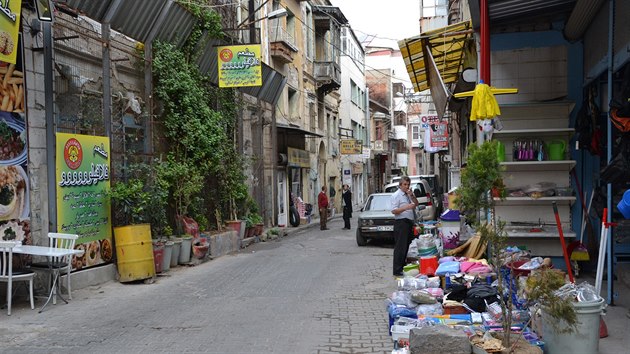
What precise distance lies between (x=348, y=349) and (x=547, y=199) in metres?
4.89

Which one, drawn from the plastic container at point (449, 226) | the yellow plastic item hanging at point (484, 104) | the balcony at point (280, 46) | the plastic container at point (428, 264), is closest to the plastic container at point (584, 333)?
the yellow plastic item hanging at point (484, 104)

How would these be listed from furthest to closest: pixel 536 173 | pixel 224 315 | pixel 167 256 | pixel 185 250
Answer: pixel 185 250
pixel 167 256
pixel 536 173
pixel 224 315

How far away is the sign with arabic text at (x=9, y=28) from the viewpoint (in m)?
7.09

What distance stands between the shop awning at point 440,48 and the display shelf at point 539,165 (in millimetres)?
2751

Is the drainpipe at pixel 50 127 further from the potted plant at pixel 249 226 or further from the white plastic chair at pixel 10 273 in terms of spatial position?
the potted plant at pixel 249 226

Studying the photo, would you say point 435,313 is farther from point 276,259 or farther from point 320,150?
point 320,150

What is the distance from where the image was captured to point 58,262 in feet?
26.9

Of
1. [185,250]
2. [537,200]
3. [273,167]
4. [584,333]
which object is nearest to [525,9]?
[537,200]

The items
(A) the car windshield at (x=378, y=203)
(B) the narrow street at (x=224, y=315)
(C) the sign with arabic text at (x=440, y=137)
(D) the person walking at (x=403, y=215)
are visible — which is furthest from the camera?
(C) the sign with arabic text at (x=440, y=137)

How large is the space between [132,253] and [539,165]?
7.43 meters

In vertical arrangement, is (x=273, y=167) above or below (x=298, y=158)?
below

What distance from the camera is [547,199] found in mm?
9047

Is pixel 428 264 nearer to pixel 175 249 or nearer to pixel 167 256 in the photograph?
pixel 167 256

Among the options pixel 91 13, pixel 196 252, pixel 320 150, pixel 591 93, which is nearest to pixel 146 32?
pixel 91 13
